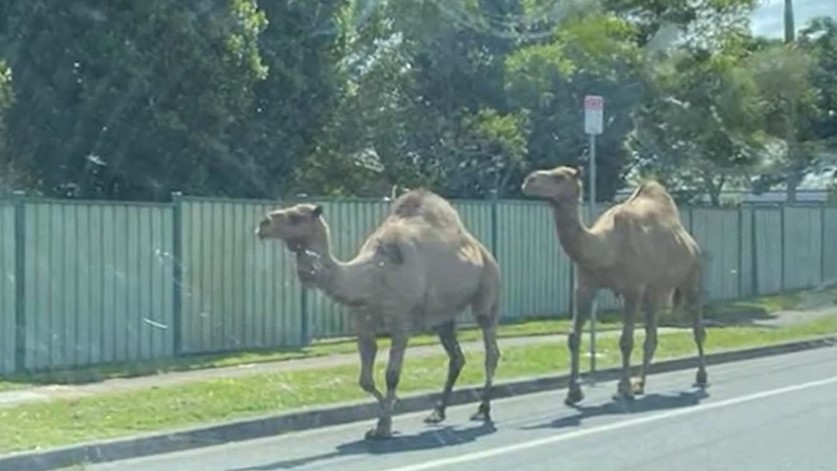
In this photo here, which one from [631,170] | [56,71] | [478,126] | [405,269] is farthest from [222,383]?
[631,170]

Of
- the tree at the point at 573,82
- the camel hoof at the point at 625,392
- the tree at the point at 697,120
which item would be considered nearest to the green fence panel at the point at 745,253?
the tree at the point at 697,120

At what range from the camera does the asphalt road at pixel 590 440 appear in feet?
44.6

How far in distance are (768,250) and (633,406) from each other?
68.3 ft

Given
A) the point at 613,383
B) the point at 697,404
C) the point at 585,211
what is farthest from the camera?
the point at 585,211

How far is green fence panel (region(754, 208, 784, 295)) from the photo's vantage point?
37.5 meters

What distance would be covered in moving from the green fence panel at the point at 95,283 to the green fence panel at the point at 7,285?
16cm

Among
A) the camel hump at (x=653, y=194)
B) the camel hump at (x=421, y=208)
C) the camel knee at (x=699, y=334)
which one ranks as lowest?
the camel knee at (x=699, y=334)

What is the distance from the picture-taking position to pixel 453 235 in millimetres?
16688

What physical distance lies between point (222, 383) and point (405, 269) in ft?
11.1

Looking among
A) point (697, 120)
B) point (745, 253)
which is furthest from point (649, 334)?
point (697, 120)

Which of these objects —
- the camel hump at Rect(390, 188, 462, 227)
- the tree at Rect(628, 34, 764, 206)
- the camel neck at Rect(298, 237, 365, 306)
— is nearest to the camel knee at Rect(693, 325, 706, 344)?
the camel hump at Rect(390, 188, 462, 227)

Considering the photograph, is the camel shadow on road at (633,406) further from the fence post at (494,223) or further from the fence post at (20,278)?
the fence post at (494,223)

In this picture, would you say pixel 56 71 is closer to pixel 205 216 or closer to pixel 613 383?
pixel 205 216

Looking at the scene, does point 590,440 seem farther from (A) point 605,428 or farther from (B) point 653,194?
(B) point 653,194
